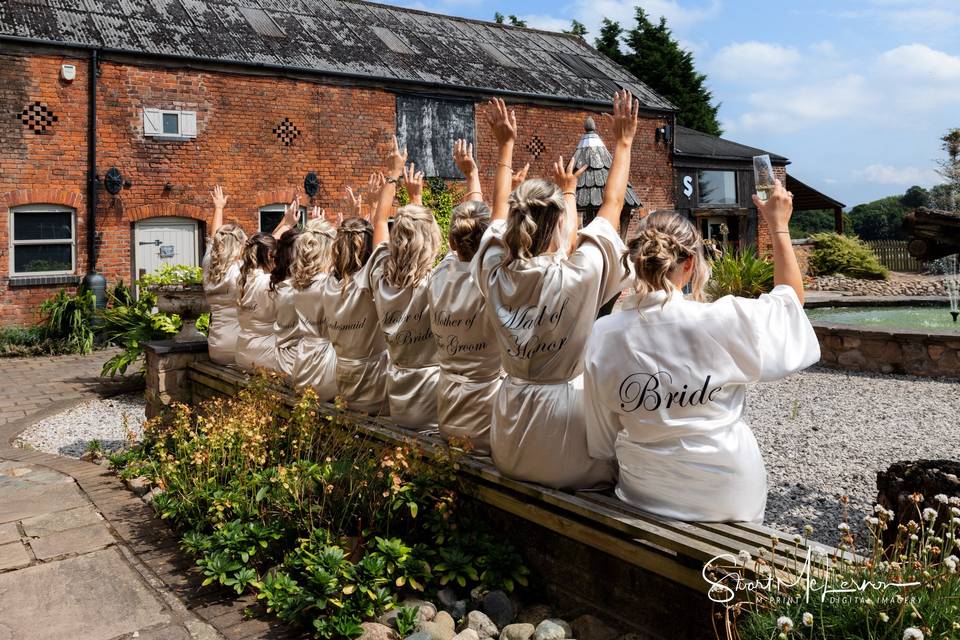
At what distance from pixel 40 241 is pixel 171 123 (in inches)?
123

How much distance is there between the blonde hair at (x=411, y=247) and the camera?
3965 millimetres

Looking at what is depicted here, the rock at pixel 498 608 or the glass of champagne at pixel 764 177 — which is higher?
the glass of champagne at pixel 764 177

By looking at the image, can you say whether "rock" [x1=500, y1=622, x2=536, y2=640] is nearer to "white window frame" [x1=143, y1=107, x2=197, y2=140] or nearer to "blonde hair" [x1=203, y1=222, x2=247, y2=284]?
"blonde hair" [x1=203, y1=222, x2=247, y2=284]

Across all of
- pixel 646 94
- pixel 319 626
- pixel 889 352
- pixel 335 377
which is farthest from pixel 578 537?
pixel 646 94

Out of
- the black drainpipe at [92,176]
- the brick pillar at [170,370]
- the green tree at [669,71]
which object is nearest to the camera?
the brick pillar at [170,370]

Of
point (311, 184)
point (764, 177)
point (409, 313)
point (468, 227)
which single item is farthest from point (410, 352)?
point (311, 184)

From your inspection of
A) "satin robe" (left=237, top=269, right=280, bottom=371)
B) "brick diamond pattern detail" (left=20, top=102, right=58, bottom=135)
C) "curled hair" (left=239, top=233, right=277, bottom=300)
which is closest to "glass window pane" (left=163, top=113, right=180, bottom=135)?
"brick diamond pattern detail" (left=20, top=102, right=58, bottom=135)

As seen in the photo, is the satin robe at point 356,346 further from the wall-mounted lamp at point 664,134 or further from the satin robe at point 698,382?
the wall-mounted lamp at point 664,134

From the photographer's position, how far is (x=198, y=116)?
1448 cm

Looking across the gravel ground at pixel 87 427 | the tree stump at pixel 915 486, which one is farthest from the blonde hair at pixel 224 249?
the tree stump at pixel 915 486

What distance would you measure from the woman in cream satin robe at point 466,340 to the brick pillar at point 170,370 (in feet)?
12.3

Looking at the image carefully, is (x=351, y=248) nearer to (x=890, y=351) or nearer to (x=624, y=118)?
(x=624, y=118)

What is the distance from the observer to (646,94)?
20766 mm

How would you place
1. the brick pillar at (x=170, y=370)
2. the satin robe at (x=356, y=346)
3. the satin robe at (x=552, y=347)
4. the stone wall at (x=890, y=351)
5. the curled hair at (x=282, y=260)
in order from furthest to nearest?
the stone wall at (x=890, y=351), the brick pillar at (x=170, y=370), the curled hair at (x=282, y=260), the satin robe at (x=356, y=346), the satin robe at (x=552, y=347)
